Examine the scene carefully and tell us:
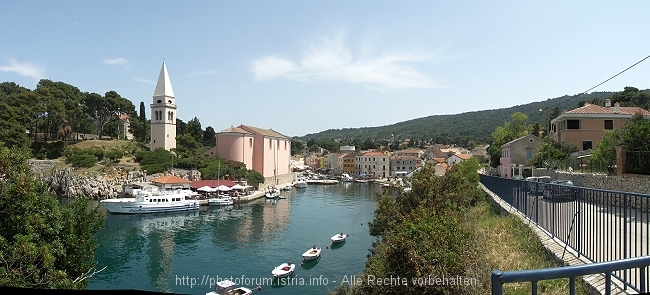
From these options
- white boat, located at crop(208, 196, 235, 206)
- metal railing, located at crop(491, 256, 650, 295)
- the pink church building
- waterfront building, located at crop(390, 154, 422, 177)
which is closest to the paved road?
metal railing, located at crop(491, 256, 650, 295)

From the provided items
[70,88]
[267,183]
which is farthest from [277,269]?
[70,88]

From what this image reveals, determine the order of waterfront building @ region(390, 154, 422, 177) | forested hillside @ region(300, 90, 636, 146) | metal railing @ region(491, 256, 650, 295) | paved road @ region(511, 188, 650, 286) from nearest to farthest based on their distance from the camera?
metal railing @ region(491, 256, 650, 295) → paved road @ region(511, 188, 650, 286) → waterfront building @ region(390, 154, 422, 177) → forested hillside @ region(300, 90, 636, 146)

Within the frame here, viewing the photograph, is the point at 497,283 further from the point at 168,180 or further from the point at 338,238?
the point at 168,180

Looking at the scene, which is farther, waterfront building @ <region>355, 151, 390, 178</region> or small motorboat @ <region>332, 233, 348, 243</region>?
waterfront building @ <region>355, 151, 390, 178</region>

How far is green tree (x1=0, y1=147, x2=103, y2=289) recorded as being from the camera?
603cm

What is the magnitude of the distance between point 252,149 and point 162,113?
11.7 meters

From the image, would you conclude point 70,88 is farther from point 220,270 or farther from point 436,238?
point 436,238

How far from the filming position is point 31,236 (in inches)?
250

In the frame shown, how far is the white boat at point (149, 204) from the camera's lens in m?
31.0

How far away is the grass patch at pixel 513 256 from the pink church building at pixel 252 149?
43898 mm

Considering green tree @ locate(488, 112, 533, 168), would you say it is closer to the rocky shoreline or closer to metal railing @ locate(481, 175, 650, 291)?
metal railing @ locate(481, 175, 650, 291)

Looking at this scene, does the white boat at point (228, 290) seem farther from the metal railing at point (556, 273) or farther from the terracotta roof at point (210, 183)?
the terracotta roof at point (210, 183)

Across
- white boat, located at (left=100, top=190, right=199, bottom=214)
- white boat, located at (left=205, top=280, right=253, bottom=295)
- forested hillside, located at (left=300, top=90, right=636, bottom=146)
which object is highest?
forested hillside, located at (left=300, top=90, right=636, bottom=146)

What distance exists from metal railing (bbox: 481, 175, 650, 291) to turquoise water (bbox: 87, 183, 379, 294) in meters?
8.87
